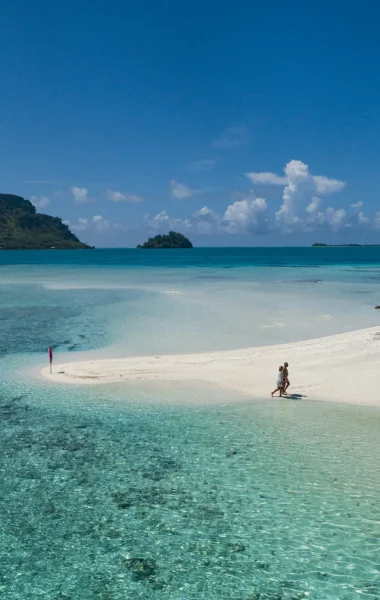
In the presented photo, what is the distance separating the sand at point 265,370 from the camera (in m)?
21.9

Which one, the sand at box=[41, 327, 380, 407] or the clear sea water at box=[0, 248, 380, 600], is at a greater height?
the sand at box=[41, 327, 380, 407]

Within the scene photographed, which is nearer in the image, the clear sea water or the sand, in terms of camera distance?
the clear sea water

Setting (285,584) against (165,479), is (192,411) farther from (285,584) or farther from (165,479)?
(285,584)

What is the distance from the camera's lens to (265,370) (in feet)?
80.8

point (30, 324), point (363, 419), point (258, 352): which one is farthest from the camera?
point (30, 324)

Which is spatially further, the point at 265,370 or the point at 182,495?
the point at 265,370

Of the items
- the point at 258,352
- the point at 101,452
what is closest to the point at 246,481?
the point at 101,452

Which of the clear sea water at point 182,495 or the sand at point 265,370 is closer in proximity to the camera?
the clear sea water at point 182,495

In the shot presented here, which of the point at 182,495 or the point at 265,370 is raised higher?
the point at 265,370

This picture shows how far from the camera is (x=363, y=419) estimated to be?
1816cm

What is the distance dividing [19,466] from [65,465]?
1.33 meters

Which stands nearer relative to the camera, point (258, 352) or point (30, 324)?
point (258, 352)

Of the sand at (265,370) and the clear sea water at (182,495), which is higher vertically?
the sand at (265,370)

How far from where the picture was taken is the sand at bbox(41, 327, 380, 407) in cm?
2191
